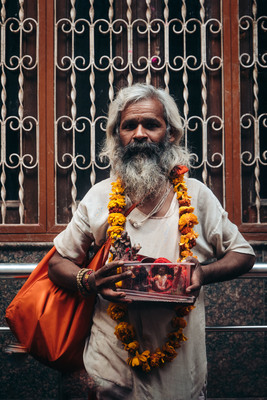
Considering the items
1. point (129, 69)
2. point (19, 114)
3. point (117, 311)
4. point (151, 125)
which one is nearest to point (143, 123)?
point (151, 125)

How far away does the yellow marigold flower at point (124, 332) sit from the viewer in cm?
197

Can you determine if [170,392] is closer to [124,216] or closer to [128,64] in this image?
[124,216]

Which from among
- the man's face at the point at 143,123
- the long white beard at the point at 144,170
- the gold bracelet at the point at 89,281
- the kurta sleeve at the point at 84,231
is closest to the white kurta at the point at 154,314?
the kurta sleeve at the point at 84,231

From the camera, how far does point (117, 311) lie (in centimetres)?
202

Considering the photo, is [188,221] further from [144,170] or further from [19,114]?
[19,114]

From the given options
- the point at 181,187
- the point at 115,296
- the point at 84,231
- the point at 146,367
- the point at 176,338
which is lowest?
the point at 146,367

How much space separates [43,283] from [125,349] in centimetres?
56

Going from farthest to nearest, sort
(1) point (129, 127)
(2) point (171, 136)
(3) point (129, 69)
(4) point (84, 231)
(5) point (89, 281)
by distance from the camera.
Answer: (3) point (129, 69) < (2) point (171, 136) < (1) point (129, 127) < (4) point (84, 231) < (5) point (89, 281)

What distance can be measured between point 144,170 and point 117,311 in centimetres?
75

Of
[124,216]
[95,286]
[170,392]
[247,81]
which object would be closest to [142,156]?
[124,216]

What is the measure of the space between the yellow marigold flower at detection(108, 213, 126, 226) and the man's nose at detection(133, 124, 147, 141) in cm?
43

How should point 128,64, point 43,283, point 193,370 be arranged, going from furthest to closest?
point 128,64 → point 43,283 → point 193,370

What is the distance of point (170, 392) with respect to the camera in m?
1.97

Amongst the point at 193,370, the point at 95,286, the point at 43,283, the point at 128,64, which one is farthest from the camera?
the point at 128,64
